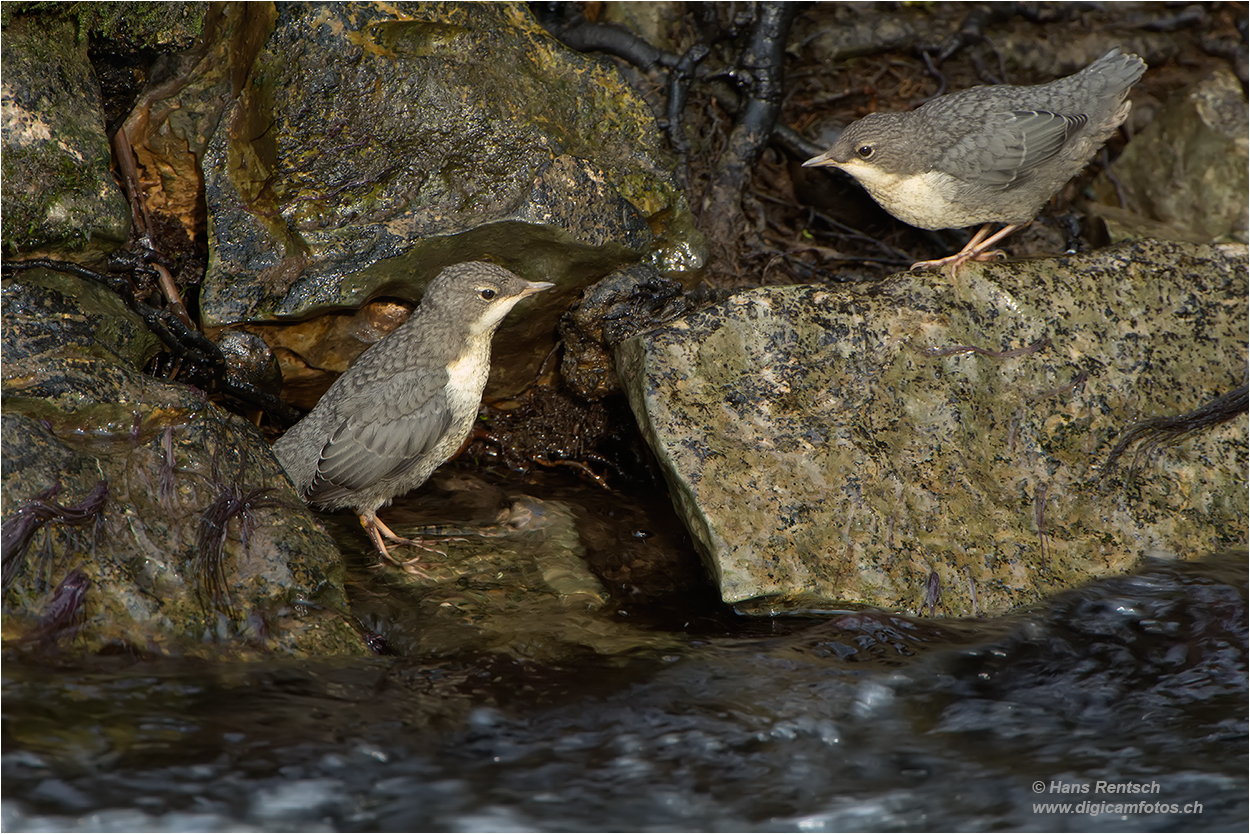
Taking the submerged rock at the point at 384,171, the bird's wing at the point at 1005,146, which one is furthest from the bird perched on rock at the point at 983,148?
the submerged rock at the point at 384,171

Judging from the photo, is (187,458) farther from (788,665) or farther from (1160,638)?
(1160,638)

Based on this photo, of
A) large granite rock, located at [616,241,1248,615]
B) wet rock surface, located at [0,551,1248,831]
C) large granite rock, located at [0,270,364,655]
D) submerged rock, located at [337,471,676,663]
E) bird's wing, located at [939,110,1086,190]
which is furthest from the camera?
bird's wing, located at [939,110,1086,190]

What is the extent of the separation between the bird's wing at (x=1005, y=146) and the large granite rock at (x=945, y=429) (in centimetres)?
56

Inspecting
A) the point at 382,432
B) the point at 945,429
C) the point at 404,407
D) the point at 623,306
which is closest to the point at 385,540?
the point at 382,432

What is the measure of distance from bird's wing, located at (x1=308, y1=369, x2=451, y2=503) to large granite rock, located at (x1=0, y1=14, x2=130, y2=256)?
1.30 meters

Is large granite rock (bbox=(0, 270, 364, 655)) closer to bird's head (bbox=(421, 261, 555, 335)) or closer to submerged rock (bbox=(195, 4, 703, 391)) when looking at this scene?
submerged rock (bbox=(195, 4, 703, 391))

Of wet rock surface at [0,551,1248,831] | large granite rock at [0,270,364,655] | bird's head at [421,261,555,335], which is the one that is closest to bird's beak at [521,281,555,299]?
bird's head at [421,261,555,335]

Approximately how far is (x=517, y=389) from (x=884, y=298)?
219 centimetres

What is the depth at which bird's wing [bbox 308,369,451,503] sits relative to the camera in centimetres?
469

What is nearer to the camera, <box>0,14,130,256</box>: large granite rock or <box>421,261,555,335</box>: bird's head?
<box>0,14,130,256</box>: large granite rock

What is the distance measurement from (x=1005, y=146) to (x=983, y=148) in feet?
0.35

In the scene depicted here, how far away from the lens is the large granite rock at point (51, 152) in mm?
4312

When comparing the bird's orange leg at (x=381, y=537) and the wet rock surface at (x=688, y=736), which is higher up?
the bird's orange leg at (x=381, y=537)

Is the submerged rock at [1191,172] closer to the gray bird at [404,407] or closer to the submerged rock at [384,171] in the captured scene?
the submerged rock at [384,171]
